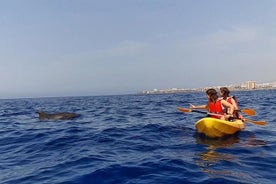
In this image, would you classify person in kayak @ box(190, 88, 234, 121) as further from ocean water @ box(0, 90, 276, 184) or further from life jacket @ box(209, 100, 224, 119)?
ocean water @ box(0, 90, 276, 184)

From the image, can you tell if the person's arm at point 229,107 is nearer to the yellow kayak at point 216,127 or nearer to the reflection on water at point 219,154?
the yellow kayak at point 216,127

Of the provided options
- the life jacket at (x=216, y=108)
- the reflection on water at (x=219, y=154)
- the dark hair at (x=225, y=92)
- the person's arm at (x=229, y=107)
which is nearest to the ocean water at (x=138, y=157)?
the reflection on water at (x=219, y=154)

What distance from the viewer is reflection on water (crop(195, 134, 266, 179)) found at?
798 cm

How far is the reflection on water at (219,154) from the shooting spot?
798cm

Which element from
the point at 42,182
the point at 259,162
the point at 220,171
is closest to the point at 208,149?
the point at 259,162

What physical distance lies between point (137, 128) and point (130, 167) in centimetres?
819

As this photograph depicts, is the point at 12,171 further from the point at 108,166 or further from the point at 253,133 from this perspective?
the point at 253,133

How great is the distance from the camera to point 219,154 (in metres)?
10.0

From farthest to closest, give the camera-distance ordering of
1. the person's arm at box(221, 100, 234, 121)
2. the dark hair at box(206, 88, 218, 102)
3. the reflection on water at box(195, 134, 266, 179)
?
the dark hair at box(206, 88, 218, 102)
the person's arm at box(221, 100, 234, 121)
the reflection on water at box(195, 134, 266, 179)

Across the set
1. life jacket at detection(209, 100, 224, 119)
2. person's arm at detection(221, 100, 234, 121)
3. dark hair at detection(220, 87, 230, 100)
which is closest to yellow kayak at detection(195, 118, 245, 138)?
person's arm at detection(221, 100, 234, 121)

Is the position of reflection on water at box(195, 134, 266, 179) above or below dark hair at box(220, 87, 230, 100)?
below

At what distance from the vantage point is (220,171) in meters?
8.05

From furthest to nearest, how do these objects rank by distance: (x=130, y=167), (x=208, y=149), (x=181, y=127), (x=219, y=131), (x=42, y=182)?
1. (x=181, y=127)
2. (x=219, y=131)
3. (x=208, y=149)
4. (x=130, y=167)
5. (x=42, y=182)

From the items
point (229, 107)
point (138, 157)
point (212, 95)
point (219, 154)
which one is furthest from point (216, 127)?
point (138, 157)
